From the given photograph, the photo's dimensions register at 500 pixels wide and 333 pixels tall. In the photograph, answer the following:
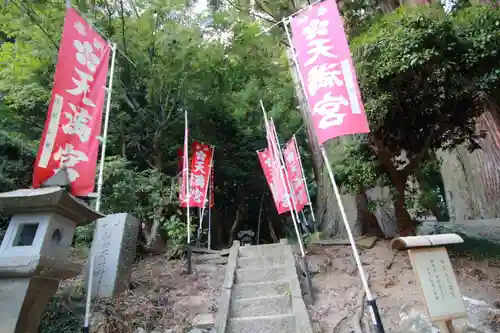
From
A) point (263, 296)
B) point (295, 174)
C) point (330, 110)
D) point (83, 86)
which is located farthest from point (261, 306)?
point (295, 174)

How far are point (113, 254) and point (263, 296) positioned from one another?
269 centimetres

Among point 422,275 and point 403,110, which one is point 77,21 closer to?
point 422,275

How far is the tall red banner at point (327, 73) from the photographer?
13.4 feet

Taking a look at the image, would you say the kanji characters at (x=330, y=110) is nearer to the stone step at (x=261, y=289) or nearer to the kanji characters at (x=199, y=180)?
the stone step at (x=261, y=289)

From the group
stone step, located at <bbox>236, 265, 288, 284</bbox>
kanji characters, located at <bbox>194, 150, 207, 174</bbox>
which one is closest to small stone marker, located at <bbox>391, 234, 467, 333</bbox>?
stone step, located at <bbox>236, 265, 288, 284</bbox>

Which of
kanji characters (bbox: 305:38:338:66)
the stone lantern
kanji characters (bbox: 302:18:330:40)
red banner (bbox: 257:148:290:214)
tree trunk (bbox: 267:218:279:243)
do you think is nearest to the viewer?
the stone lantern

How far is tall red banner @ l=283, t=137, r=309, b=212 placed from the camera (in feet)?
29.6

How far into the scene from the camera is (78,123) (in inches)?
169

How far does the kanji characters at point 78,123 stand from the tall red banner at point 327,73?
2.88 meters

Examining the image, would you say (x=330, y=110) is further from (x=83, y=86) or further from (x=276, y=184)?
(x=276, y=184)

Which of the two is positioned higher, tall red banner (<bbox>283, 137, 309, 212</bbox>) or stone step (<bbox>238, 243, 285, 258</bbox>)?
tall red banner (<bbox>283, 137, 309, 212</bbox>)

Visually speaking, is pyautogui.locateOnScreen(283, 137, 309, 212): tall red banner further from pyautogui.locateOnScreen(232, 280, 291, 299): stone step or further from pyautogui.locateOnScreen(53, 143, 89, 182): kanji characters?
pyautogui.locateOnScreen(53, 143, 89, 182): kanji characters

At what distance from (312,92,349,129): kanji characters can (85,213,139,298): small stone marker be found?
12.4 feet

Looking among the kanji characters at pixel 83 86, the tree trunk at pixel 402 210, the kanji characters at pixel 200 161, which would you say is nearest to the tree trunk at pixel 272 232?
the kanji characters at pixel 200 161
